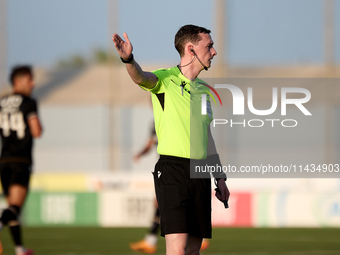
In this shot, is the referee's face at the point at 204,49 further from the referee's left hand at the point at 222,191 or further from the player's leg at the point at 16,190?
the player's leg at the point at 16,190

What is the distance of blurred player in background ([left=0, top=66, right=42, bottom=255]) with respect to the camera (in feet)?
23.7

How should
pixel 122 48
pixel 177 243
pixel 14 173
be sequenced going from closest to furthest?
pixel 122 48 < pixel 177 243 < pixel 14 173

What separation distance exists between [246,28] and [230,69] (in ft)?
4.07

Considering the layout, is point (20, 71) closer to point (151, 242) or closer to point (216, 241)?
point (151, 242)

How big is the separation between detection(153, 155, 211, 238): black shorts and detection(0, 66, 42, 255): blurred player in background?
3179 millimetres

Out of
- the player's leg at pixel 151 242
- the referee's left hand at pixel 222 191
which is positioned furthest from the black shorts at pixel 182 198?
the player's leg at pixel 151 242

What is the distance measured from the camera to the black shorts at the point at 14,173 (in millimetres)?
7211

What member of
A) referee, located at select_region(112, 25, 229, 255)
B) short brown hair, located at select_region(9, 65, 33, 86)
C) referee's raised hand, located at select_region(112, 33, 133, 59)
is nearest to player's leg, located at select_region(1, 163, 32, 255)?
short brown hair, located at select_region(9, 65, 33, 86)

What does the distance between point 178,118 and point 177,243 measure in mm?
859

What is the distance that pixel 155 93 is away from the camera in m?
4.41

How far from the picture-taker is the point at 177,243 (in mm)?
4203

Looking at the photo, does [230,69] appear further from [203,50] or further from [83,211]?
[203,50]

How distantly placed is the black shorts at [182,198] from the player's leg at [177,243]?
0.05m

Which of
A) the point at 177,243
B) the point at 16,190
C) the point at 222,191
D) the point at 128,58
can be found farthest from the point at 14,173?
the point at 128,58
